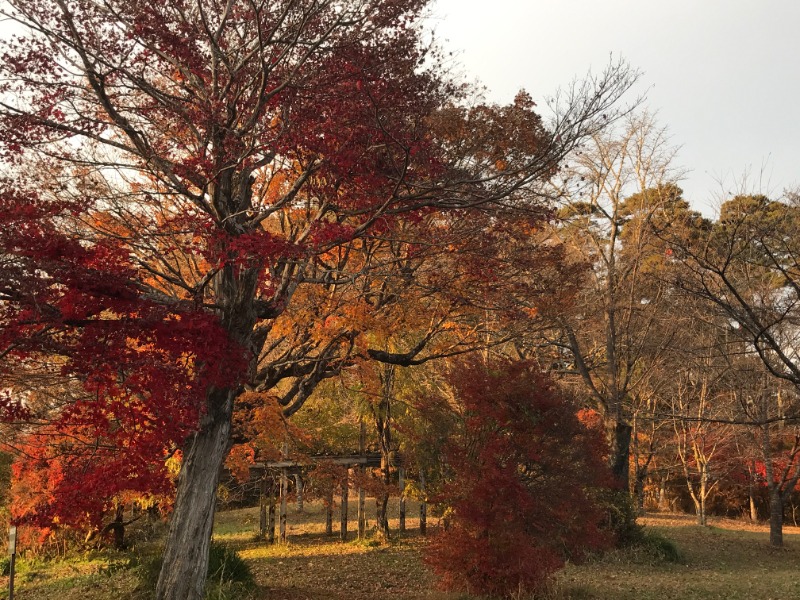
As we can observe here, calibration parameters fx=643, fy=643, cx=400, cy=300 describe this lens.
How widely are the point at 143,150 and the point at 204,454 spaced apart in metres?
4.02

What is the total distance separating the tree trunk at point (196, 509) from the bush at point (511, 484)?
155 inches

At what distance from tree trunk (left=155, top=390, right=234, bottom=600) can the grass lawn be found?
193 centimetres

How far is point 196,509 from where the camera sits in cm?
821

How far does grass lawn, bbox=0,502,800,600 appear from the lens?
11.4m

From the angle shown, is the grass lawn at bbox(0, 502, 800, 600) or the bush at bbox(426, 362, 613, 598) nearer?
the bush at bbox(426, 362, 613, 598)

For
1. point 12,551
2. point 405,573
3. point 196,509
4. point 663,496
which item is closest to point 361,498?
point 405,573

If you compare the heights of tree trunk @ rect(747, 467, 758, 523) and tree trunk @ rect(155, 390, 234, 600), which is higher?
tree trunk @ rect(155, 390, 234, 600)

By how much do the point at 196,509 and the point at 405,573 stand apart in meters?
8.22

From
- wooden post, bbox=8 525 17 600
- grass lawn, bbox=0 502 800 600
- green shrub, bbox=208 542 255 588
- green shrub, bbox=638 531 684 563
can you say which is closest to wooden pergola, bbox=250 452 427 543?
grass lawn, bbox=0 502 800 600

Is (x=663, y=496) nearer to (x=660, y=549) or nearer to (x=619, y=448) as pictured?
(x=619, y=448)

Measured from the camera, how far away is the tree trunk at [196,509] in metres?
8.00

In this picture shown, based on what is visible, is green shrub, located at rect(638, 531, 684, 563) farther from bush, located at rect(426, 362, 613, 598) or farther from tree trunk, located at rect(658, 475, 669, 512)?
tree trunk, located at rect(658, 475, 669, 512)

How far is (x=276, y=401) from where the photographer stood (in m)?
12.1

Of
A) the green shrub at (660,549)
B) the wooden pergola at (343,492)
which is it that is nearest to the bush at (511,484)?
the green shrub at (660,549)
